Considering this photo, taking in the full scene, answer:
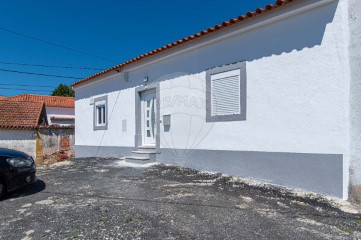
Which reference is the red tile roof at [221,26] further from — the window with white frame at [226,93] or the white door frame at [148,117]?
the white door frame at [148,117]

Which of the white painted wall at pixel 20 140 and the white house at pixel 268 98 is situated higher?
the white house at pixel 268 98

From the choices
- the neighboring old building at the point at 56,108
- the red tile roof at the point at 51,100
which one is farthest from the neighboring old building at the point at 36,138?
the red tile roof at the point at 51,100

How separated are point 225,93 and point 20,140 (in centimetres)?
1517

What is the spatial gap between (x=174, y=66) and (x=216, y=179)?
3.77 m

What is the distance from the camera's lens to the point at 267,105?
633 cm

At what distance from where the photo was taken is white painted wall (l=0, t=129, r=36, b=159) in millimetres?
17547

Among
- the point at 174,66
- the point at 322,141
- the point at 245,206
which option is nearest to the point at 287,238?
the point at 245,206

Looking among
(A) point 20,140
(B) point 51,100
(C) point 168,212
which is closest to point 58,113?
(B) point 51,100

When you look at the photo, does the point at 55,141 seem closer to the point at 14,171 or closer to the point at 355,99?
the point at 14,171

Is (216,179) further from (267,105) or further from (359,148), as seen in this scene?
(359,148)

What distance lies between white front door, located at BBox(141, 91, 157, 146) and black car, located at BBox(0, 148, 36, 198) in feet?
A: 15.1

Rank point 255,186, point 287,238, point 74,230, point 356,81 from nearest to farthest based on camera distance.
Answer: point 287,238
point 74,230
point 356,81
point 255,186

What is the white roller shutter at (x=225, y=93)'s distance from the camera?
23.1 ft

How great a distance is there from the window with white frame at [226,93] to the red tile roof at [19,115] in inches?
554
